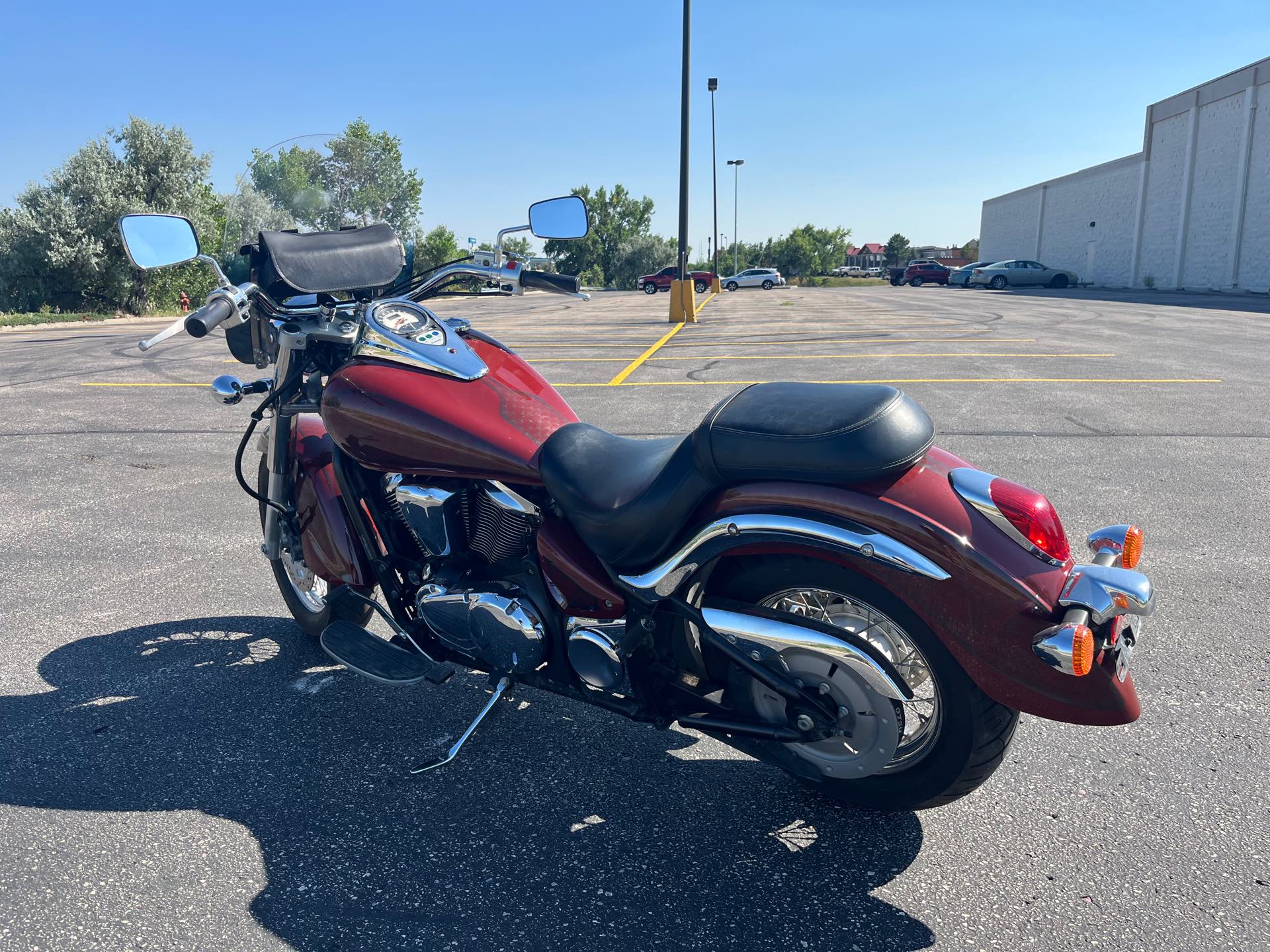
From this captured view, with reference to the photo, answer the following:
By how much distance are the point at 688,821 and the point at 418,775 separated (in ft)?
2.87

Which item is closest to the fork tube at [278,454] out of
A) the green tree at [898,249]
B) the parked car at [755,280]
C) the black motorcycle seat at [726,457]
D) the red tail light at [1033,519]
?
the black motorcycle seat at [726,457]

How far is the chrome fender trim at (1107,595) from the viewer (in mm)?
1999

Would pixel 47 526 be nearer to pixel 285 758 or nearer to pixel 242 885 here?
pixel 285 758

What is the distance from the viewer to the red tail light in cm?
212

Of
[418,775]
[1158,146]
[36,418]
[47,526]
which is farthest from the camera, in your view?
[1158,146]

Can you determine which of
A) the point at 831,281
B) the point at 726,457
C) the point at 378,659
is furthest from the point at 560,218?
the point at 831,281

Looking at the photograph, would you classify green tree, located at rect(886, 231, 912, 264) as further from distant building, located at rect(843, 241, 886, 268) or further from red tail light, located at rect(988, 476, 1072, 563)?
red tail light, located at rect(988, 476, 1072, 563)

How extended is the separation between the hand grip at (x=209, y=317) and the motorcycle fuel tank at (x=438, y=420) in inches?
14.7

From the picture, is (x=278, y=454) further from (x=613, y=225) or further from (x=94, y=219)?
(x=613, y=225)

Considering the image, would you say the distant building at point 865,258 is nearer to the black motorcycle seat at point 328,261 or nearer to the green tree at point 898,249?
the green tree at point 898,249

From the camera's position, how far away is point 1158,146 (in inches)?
1544

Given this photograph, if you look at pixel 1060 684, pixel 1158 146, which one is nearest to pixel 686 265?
pixel 1060 684

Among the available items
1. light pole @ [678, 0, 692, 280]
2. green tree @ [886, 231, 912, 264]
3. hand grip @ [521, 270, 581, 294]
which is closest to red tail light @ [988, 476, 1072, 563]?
hand grip @ [521, 270, 581, 294]

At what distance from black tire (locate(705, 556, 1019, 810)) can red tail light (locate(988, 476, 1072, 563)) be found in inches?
12.8
